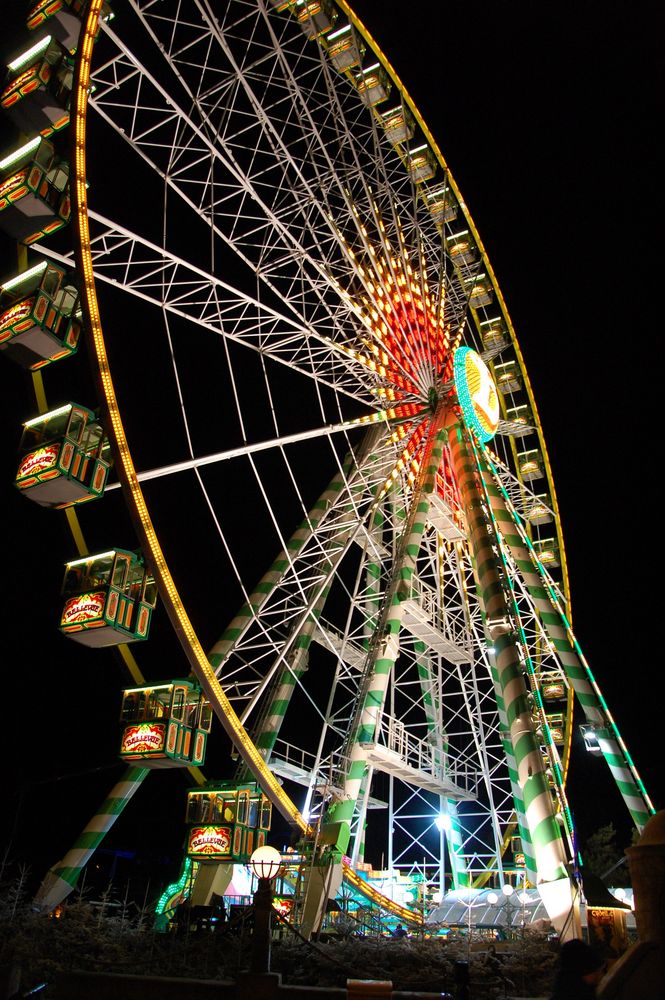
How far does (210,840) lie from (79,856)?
2.65 metres

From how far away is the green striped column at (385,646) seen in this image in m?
14.6

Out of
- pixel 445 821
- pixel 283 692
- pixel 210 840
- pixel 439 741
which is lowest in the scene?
pixel 445 821

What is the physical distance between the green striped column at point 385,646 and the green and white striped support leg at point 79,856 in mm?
3668

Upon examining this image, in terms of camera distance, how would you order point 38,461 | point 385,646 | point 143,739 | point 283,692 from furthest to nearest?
point 283,692, point 385,646, point 38,461, point 143,739

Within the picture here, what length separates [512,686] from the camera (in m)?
14.4

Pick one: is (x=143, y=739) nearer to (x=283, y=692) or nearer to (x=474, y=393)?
(x=283, y=692)

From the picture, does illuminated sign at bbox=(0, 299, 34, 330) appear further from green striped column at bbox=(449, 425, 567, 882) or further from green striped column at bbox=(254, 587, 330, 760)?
green striped column at bbox=(449, 425, 567, 882)

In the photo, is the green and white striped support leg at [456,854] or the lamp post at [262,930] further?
the green and white striped support leg at [456,854]

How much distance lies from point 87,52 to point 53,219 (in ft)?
9.29

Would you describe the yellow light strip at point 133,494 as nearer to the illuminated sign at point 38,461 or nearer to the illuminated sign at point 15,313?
the illuminated sign at point 38,461

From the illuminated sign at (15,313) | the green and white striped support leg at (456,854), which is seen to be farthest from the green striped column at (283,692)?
the illuminated sign at (15,313)

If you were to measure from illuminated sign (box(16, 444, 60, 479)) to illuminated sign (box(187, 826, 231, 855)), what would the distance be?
6526 mm

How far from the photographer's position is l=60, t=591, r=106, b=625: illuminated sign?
11883 millimetres

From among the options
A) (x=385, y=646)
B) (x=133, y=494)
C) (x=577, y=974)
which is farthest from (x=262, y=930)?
(x=385, y=646)
